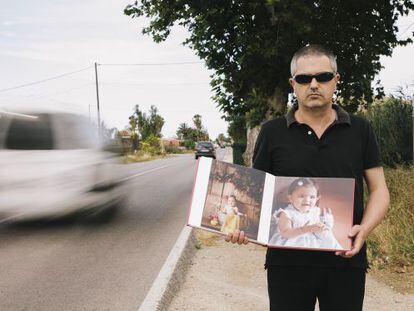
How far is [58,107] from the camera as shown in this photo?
349 inches

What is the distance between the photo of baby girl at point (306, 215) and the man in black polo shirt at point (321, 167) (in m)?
0.08

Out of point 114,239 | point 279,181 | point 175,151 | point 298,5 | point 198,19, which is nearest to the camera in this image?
point 279,181

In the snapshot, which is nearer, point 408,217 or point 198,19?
point 408,217

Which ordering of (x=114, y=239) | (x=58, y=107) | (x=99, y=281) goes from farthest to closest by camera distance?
(x=58, y=107)
(x=114, y=239)
(x=99, y=281)


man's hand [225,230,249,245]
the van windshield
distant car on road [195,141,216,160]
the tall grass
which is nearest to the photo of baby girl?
man's hand [225,230,249,245]

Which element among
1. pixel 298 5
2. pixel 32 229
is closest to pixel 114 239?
pixel 32 229

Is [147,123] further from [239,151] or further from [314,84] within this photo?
[314,84]

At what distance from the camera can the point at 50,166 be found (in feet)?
25.0

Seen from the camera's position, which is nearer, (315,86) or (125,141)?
(315,86)

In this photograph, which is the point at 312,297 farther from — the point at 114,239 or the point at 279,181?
the point at 114,239

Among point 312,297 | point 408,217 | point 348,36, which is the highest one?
point 348,36

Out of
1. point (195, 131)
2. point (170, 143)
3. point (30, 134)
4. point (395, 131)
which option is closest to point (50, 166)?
point (30, 134)

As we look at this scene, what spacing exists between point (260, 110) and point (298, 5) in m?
2.17

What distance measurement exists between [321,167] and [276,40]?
507cm
